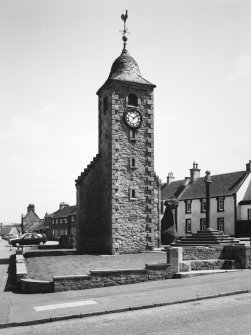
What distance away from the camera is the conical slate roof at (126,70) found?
2820cm

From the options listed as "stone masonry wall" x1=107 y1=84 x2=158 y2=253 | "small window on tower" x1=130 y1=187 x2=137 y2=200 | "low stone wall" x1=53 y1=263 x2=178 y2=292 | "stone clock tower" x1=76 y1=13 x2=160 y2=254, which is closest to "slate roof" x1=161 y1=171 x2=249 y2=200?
"stone clock tower" x1=76 y1=13 x2=160 y2=254

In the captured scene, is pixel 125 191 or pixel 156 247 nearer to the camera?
pixel 125 191

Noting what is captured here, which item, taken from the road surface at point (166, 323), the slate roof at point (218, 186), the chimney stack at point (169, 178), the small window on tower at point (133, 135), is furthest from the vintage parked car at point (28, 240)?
the road surface at point (166, 323)

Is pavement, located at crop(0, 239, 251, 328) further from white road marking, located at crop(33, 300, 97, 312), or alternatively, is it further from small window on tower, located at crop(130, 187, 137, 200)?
small window on tower, located at crop(130, 187, 137, 200)

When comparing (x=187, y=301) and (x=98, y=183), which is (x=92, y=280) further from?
(x=98, y=183)

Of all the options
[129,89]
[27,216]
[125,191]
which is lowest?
[27,216]

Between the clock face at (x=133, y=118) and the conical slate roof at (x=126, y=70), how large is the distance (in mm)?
2307

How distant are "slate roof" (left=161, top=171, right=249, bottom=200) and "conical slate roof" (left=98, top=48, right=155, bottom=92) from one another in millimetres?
25274

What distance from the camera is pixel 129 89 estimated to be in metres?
28.2

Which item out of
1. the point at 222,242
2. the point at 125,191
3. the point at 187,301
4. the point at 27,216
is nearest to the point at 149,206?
the point at 125,191

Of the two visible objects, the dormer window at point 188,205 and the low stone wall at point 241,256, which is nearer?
the low stone wall at point 241,256

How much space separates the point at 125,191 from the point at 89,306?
15900 millimetres

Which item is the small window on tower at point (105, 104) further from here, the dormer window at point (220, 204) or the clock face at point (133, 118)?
the dormer window at point (220, 204)

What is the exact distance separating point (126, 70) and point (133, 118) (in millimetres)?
3925
